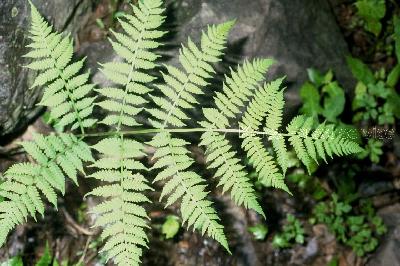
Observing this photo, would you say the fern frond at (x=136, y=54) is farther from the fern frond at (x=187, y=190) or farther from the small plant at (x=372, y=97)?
the small plant at (x=372, y=97)

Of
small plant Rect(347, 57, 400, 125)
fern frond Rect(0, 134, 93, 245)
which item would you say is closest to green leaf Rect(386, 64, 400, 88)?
small plant Rect(347, 57, 400, 125)

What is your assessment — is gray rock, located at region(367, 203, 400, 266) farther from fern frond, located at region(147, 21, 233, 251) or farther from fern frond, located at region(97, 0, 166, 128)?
fern frond, located at region(97, 0, 166, 128)

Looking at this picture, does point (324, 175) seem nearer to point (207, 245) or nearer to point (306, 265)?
point (306, 265)

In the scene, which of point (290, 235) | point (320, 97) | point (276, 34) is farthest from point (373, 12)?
point (290, 235)

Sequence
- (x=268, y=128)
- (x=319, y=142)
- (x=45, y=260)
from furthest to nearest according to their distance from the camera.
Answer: (x=45, y=260) → (x=268, y=128) → (x=319, y=142)

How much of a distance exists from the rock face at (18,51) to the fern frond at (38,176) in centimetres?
67

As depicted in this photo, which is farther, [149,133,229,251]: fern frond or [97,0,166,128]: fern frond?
[97,0,166,128]: fern frond

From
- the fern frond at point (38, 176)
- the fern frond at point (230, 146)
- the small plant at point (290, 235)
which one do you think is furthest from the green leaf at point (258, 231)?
the fern frond at point (38, 176)

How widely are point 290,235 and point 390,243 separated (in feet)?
3.69

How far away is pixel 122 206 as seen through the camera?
2.65 meters

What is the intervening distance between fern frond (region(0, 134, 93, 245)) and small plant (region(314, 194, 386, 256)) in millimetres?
2898

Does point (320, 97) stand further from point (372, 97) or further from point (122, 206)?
point (122, 206)

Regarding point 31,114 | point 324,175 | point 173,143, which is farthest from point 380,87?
point 31,114

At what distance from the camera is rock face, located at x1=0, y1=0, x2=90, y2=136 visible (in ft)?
9.60
